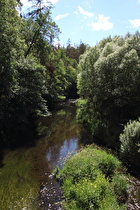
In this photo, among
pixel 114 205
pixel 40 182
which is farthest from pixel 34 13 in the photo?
pixel 114 205

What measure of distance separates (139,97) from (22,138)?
11.0 metres

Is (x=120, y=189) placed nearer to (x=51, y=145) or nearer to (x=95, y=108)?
(x=51, y=145)

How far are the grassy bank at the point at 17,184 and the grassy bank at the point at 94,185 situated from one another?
5.31 ft

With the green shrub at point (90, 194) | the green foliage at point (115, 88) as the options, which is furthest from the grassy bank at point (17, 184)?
the green foliage at point (115, 88)

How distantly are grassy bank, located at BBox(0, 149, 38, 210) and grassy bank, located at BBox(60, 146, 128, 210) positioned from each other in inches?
63.8

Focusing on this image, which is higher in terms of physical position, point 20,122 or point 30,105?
point 30,105

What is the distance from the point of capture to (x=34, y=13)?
2403 cm

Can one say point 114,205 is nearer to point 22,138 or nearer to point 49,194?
point 49,194

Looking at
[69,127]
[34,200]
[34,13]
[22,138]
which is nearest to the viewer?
[34,200]

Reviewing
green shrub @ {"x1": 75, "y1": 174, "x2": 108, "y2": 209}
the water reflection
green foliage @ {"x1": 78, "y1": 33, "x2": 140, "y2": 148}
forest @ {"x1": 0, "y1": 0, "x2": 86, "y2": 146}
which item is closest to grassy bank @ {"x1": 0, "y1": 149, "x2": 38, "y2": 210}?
the water reflection

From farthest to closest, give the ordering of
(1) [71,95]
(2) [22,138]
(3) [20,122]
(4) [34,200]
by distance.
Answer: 1. (1) [71,95]
2. (3) [20,122]
3. (2) [22,138]
4. (4) [34,200]

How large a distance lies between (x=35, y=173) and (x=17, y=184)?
49.8 inches

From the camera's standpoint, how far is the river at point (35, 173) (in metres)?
6.96

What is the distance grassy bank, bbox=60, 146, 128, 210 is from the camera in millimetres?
5836
